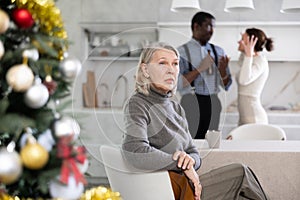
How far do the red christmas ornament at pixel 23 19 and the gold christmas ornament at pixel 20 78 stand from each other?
0.23 feet

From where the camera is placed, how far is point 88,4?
5.62m

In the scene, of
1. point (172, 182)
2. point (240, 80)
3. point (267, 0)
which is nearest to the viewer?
point (172, 182)

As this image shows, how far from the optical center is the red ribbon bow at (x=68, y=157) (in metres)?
0.83

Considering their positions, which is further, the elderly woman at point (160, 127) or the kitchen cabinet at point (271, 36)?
the kitchen cabinet at point (271, 36)

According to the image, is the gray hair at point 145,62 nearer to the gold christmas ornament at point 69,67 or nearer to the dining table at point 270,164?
the dining table at point 270,164

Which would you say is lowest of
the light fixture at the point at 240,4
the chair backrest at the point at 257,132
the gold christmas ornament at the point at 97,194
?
the chair backrest at the point at 257,132

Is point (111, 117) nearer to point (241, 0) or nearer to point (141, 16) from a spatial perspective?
point (241, 0)

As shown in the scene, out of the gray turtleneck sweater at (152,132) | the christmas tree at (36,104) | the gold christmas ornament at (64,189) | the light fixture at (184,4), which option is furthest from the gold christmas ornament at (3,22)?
the light fixture at (184,4)

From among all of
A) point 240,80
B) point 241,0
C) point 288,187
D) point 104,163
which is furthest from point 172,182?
point 241,0

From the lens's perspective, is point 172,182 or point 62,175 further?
point 172,182

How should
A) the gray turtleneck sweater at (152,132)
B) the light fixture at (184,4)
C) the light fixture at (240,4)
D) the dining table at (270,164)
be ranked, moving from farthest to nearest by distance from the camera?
the light fixture at (240,4) → the light fixture at (184,4) → the dining table at (270,164) → the gray turtleneck sweater at (152,132)

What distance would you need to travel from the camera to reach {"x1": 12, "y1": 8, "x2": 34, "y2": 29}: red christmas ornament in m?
0.86

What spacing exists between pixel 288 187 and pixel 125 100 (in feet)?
4.28

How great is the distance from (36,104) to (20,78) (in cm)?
5
